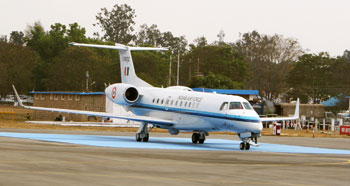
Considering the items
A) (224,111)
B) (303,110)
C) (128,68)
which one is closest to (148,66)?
(303,110)

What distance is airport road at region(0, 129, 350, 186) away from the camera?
15.3 meters

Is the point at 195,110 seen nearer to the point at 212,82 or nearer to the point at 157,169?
the point at 157,169

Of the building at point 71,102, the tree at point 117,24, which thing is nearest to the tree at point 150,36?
the tree at point 117,24

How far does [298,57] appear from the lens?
11425cm

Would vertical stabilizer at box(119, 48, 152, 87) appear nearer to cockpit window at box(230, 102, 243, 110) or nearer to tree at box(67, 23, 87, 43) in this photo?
cockpit window at box(230, 102, 243, 110)

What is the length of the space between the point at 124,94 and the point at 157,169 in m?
Answer: 19.6

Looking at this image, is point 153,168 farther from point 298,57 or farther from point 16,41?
point 16,41

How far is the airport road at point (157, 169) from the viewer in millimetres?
15305

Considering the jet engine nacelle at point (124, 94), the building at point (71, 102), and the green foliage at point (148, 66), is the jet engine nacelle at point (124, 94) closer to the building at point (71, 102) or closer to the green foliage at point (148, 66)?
the building at point (71, 102)

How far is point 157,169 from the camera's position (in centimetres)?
1833

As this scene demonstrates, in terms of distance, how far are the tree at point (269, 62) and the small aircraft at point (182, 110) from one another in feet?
256

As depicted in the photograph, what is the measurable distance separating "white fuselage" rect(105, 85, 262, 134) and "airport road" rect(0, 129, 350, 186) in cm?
604

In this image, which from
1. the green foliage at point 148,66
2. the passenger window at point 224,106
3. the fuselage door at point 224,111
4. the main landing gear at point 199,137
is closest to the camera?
the fuselage door at point 224,111

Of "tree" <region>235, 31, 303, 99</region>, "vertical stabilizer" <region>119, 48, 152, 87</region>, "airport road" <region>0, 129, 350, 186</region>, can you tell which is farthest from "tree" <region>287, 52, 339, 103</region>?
"airport road" <region>0, 129, 350, 186</region>
